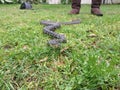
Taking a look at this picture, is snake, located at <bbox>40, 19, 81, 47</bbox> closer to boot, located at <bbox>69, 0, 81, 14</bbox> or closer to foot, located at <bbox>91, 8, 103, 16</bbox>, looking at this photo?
foot, located at <bbox>91, 8, 103, 16</bbox>

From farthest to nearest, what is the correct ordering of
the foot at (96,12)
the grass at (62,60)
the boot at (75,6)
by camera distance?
the boot at (75,6) → the foot at (96,12) → the grass at (62,60)

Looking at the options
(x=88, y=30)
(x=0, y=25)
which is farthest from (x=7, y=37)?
(x=88, y=30)

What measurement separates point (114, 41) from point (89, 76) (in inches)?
39.5

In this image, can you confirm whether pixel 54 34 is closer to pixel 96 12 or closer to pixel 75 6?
pixel 96 12

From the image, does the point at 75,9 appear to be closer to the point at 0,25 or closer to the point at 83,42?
the point at 0,25

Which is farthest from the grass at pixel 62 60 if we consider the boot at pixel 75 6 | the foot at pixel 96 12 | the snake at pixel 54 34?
the boot at pixel 75 6

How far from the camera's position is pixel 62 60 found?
2.45m

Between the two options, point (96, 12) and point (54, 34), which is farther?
point (96, 12)

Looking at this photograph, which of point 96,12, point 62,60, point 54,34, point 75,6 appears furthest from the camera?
point 75,6

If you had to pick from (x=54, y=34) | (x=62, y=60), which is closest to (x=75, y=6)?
(x=54, y=34)

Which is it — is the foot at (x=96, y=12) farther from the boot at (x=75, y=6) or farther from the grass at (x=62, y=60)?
the grass at (x=62, y=60)

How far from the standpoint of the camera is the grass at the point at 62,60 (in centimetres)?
201

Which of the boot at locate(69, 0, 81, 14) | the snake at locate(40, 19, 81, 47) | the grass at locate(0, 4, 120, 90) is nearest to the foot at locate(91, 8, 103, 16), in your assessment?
the boot at locate(69, 0, 81, 14)

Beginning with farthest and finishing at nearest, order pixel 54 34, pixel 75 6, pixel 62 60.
Result: pixel 75 6
pixel 54 34
pixel 62 60
